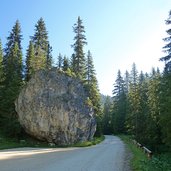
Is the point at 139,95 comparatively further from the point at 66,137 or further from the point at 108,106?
the point at 108,106

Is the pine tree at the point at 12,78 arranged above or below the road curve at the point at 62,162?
above

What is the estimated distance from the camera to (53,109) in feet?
128

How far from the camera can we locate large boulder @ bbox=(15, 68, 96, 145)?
3897cm

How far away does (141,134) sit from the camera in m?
54.9

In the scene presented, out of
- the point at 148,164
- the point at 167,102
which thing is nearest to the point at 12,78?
the point at 167,102

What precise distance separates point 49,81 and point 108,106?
64473mm

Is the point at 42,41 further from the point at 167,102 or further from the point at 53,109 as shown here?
the point at 167,102

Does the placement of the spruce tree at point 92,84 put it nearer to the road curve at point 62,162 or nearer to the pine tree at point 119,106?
the pine tree at point 119,106

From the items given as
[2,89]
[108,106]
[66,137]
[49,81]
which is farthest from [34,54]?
[108,106]

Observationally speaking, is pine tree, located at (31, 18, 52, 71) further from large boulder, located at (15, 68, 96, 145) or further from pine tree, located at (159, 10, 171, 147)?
pine tree, located at (159, 10, 171, 147)

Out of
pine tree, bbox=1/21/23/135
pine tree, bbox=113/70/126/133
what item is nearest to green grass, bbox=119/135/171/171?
pine tree, bbox=1/21/23/135

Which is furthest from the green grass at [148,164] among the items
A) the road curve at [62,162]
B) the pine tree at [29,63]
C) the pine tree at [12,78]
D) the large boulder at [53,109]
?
the pine tree at [29,63]

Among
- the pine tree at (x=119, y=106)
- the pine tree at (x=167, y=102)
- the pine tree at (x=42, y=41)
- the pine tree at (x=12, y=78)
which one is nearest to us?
the pine tree at (x=167, y=102)

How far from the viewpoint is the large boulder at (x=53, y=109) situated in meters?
39.0
